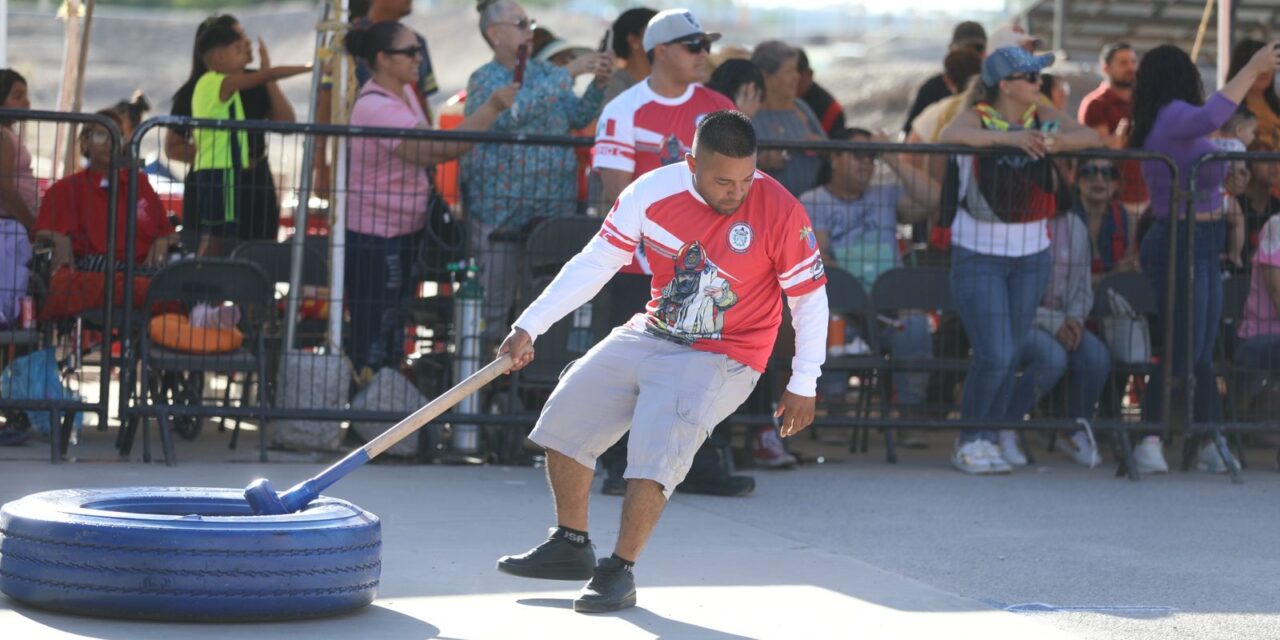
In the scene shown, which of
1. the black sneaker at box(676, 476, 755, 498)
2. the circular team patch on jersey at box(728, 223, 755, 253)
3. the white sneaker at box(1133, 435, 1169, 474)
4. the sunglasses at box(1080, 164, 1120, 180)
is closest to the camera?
the circular team patch on jersey at box(728, 223, 755, 253)

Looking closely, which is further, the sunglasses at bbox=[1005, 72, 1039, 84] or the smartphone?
the smartphone

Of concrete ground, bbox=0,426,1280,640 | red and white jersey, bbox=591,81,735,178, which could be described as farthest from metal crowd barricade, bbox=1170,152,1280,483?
red and white jersey, bbox=591,81,735,178

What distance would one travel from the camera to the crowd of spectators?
9469mm

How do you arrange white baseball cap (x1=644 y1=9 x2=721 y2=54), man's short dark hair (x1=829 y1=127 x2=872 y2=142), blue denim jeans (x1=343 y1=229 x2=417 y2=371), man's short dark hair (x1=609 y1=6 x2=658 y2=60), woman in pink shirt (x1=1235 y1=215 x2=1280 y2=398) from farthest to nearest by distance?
man's short dark hair (x1=829 y1=127 x2=872 y2=142), man's short dark hair (x1=609 y1=6 x2=658 y2=60), woman in pink shirt (x1=1235 y1=215 x2=1280 y2=398), blue denim jeans (x1=343 y1=229 x2=417 y2=371), white baseball cap (x1=644 y1=9 x2=721 y2=54)

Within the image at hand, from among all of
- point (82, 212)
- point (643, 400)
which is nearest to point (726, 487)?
point (643, 400)

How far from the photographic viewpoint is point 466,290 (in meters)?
9.34

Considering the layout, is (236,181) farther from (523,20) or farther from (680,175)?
(680,175)

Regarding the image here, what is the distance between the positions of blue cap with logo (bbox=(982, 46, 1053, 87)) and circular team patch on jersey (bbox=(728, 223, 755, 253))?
388 centimetres

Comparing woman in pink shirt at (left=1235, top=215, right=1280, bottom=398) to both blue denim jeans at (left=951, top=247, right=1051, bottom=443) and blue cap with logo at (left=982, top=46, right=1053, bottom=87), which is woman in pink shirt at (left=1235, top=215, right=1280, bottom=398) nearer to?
blue denim jeans at (left=951, top=247, right=1051, bottom=443)

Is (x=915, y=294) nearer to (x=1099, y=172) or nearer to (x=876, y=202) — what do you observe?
(x=876, y=202)

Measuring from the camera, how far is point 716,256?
601 centimetres

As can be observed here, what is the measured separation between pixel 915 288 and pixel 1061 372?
0.90m

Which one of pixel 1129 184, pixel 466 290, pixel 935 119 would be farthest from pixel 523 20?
pixel 1129 184

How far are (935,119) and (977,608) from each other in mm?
5714
